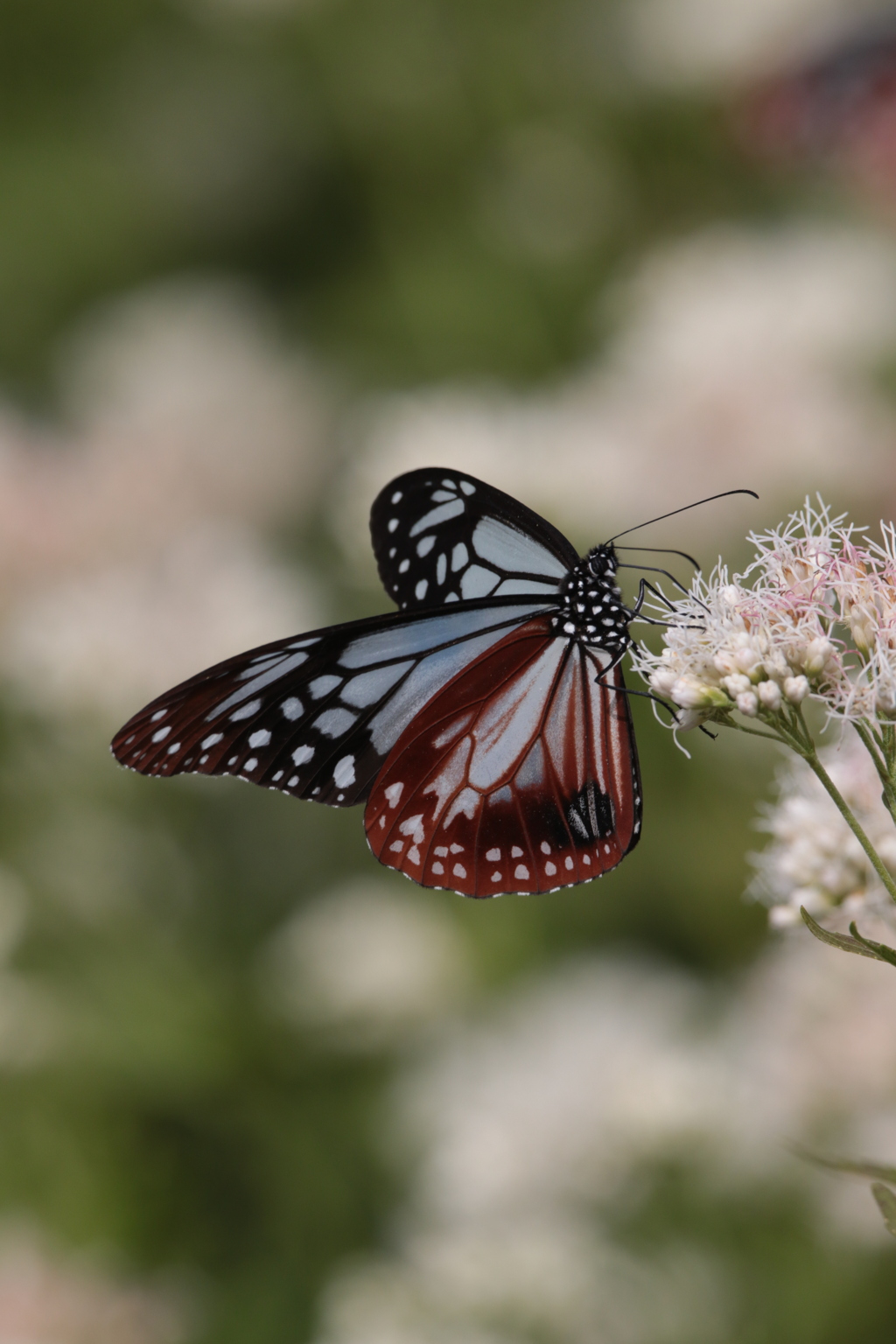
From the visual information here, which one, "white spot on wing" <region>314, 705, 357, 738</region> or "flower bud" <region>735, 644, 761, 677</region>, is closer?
"flower bud" <region>735, 644, 761, 677</region>

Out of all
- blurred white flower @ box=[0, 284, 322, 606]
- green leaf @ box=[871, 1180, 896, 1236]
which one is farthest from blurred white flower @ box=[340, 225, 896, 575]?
green leaf @ box=[871, 1180, 896, 1236]

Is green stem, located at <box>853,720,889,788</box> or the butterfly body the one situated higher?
the butterfly body

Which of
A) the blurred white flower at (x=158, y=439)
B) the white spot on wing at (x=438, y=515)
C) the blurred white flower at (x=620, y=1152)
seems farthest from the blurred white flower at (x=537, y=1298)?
the blurred white flower at (x=158, y=439)

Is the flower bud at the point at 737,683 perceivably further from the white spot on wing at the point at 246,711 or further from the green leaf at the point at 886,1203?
the white spot on wing at the point at 246,711

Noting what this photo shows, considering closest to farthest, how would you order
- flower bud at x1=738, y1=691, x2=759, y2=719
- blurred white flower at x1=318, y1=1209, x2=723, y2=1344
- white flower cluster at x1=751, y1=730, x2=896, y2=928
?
flower bud at x1=738, y1=691, x2=759, y2=719, white flower cluster at x1=751, y1=730, x2=896, y2=928, blurred white flower at x1=318, y1=1209, x2=723, y2=1344

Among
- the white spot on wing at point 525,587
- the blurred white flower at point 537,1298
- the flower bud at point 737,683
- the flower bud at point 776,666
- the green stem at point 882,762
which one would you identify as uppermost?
the white spot on wing at point 525,587

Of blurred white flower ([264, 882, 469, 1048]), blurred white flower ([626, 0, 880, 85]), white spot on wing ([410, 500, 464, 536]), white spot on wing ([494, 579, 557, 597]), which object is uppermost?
blurred white flower ([626, 0, 880, 85])

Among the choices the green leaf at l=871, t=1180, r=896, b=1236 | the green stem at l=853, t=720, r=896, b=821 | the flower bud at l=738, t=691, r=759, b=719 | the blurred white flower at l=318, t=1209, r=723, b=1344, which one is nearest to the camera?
the green leaf at l=871, t=1180, r=896, b=1236

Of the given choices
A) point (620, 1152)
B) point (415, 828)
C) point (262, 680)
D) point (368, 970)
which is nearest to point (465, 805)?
point (415, 828)

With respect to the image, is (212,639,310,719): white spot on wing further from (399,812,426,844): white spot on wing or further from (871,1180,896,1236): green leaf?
(871,1180,896,1236): green leaf
